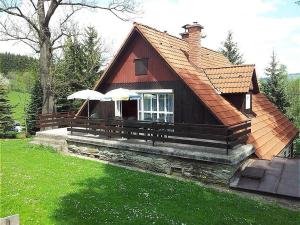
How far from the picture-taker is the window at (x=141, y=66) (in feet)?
53.7

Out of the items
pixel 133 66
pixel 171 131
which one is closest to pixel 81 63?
pixel 133 66

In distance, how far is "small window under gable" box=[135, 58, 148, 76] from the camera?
16375mm

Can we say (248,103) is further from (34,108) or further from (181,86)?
(34,108)

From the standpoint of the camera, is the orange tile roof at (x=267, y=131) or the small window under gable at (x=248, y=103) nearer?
the orange tile roof at (x=267, y=131)

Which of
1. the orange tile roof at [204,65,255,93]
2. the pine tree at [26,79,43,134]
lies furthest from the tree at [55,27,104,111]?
the orange tile roof at [204,65,255,93]

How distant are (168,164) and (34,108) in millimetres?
18609

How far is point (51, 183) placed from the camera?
35.8ft

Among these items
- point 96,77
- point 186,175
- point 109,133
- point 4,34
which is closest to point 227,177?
point 186,175

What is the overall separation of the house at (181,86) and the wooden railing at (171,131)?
78 centimetres

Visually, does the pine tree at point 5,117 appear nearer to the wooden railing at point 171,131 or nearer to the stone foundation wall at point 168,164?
the wooden railing at point 171,131

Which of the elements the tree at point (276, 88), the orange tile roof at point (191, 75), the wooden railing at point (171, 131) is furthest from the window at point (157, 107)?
the tree at point (276, 88)

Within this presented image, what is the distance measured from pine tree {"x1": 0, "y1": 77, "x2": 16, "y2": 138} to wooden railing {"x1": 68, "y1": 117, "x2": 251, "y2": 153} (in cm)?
1040

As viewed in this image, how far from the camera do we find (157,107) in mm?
16109

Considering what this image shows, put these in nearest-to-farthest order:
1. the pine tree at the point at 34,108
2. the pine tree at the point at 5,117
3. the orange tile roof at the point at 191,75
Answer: the orange tile roof at the point at 191,75, the pine tree at the point at 5,117, the pine tree at the point at 34,108
